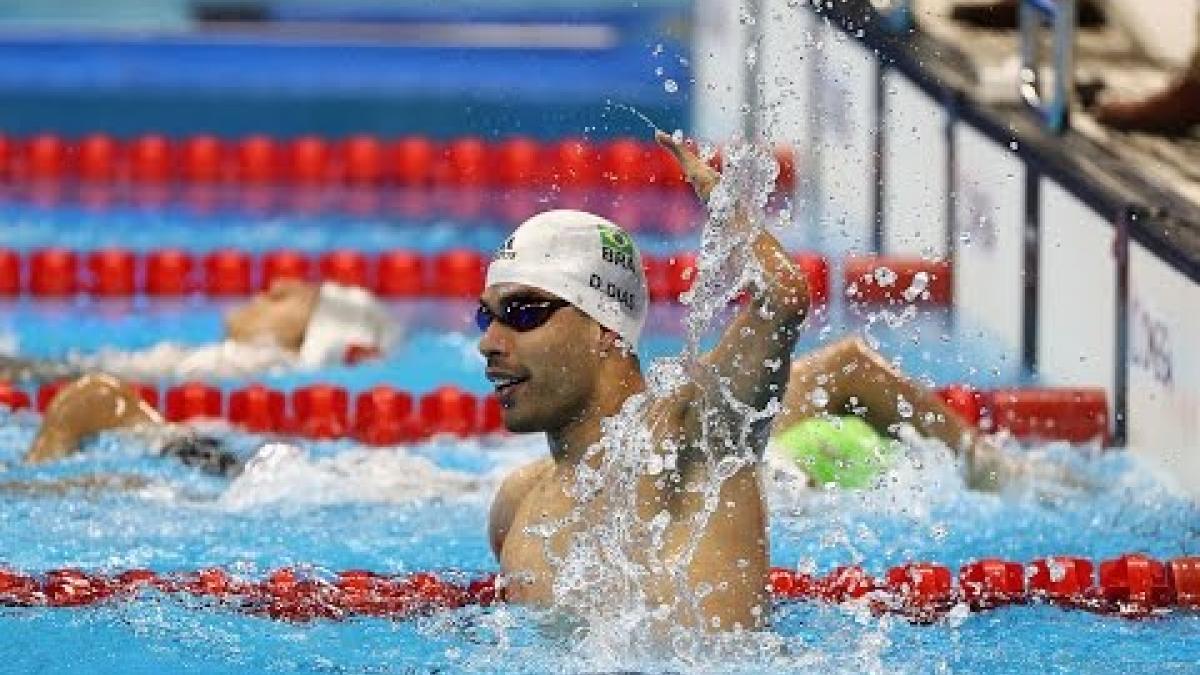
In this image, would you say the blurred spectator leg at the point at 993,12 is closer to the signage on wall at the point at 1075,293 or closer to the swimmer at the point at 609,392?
the signage on wall at the point at 1075,293

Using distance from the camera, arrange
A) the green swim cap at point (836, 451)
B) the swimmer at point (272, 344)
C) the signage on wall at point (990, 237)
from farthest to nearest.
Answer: the swimmer at point (272, 344), the signage on wall at point (990, 237), the green swim cap at point (836, 451)

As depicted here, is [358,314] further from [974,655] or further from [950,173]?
[974,655]

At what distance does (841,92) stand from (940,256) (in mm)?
982

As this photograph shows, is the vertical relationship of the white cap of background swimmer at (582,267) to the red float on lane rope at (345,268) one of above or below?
above

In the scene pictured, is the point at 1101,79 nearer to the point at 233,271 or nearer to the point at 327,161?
the point at 233,271

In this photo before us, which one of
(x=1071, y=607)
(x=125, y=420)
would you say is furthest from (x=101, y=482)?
(x=1071, y=607)

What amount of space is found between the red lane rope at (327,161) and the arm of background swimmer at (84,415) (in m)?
3.55

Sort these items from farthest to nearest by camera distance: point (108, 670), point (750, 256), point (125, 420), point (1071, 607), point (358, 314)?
point (358, 314) → point (125, 420) → point (1071, 607) → point (108, 670) → point (750, 256)

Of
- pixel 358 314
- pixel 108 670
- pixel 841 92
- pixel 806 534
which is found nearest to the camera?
pixel 108 670

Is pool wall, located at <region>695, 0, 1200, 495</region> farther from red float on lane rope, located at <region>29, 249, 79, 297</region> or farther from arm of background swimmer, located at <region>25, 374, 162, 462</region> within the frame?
red float on lane rope, located at <region>29, 249, 79, 297</region>

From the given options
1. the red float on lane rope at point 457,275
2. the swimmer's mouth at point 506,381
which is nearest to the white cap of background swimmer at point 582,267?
the swimmer's mouth at point 506,381

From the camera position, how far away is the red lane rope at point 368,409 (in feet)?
18.5

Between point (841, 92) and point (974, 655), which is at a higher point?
point (841, 92)

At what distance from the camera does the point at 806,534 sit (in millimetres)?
4676
